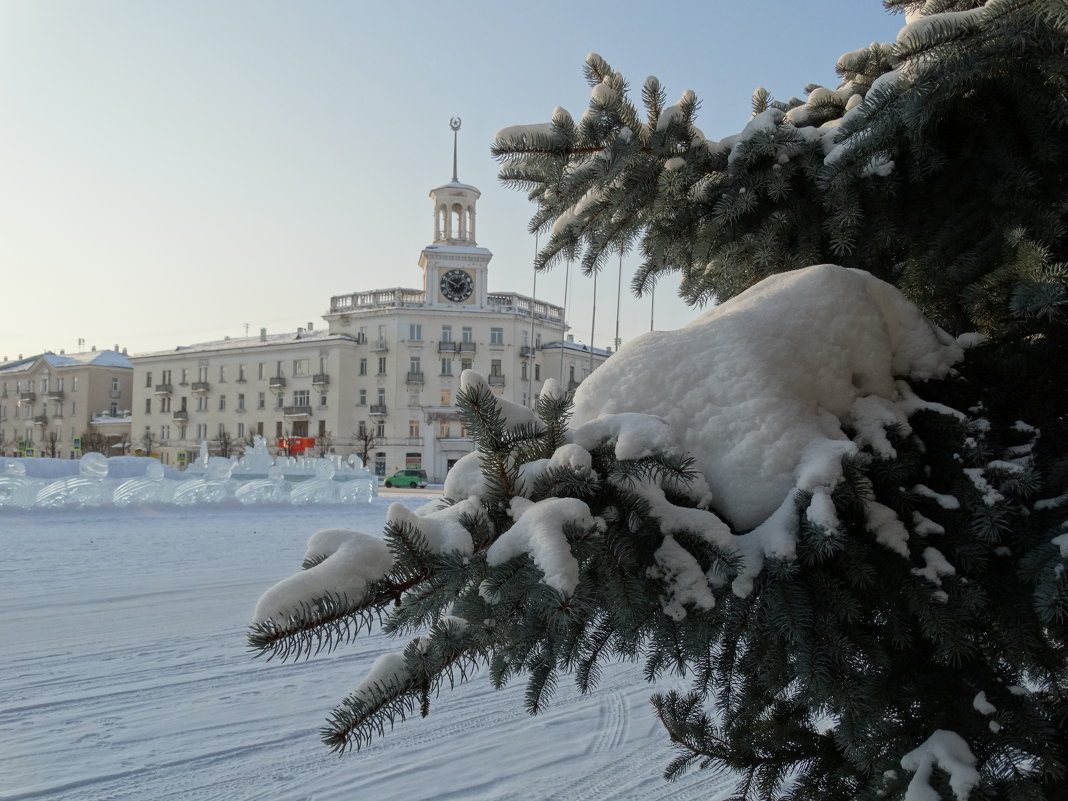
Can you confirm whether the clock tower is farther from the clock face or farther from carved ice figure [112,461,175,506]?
carved ice figure [112,461,175,506]

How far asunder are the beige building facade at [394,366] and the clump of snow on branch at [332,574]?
4120 cm

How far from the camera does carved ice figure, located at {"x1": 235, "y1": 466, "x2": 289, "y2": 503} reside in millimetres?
18172

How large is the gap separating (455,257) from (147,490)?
30.0 m

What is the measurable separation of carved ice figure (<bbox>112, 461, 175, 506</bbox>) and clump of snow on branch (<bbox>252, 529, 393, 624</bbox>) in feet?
52.5

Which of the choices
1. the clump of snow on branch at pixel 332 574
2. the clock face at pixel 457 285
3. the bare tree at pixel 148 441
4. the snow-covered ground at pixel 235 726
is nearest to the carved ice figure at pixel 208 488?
the snow-covered ground at pixel 235 726

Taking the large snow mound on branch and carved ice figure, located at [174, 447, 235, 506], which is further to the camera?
carved ice figure, located at [174, 447, 235, 506]

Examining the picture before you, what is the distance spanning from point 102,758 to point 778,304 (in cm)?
339

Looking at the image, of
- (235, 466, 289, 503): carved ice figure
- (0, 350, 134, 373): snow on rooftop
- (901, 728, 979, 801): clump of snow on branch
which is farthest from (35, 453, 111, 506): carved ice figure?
(0, 350, 134, 373): snow on rooftop

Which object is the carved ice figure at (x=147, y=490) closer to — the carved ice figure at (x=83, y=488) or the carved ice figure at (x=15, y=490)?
the carved ice figure at (x=83, y=488)

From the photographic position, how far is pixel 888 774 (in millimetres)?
1504

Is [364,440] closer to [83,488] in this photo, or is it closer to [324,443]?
[324,443]

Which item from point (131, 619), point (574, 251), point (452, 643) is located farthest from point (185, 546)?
point (452, 643)

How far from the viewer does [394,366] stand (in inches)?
1821

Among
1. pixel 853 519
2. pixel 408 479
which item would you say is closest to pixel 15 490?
pixel 853 519
